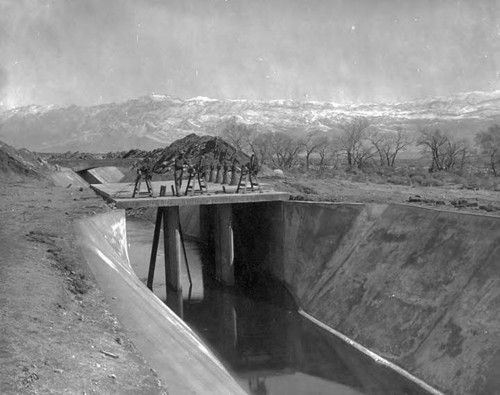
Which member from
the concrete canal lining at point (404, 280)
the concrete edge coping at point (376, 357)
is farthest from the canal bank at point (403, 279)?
the concrete edge coping at point (376, 357)

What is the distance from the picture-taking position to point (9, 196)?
31906 mm

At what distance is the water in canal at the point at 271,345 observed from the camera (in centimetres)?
1800

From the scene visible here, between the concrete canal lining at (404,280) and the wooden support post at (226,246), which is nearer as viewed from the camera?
the concrete canal lining at (404,280)

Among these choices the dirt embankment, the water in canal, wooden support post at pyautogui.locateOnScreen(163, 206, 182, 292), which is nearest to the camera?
the dirt embankment

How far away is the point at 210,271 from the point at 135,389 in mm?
26472

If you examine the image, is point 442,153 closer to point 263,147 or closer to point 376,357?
point 263,147

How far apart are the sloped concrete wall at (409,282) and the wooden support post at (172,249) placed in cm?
575

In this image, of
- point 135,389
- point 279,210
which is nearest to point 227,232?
point 279,210

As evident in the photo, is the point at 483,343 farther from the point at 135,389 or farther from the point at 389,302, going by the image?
the point at 135,389

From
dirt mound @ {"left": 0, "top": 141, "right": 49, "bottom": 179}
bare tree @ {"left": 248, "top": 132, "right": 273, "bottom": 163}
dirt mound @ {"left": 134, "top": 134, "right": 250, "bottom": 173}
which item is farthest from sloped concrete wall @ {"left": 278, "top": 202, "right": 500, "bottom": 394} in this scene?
bare tree @ {"left": 248, "top": 132, "right": 273, "bottom": 163}

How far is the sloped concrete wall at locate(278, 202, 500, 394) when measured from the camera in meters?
15.7

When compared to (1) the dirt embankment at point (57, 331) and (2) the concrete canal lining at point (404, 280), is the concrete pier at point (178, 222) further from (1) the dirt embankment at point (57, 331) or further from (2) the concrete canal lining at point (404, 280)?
(1) the dirt embankment at point (57, 331)

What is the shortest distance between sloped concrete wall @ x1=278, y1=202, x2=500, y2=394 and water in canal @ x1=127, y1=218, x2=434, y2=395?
2.56 ft

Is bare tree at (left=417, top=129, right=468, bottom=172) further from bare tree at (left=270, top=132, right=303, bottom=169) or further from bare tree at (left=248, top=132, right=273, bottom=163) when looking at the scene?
bare tree at (left=248, top=132, right=273, bottom=163)
